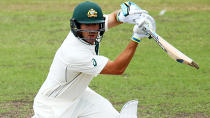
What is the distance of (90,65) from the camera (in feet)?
17.4

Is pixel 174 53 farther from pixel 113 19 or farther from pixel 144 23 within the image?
pixel 113 19

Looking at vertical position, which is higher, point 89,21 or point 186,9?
point 89,21

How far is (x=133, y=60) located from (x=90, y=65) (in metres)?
5.85

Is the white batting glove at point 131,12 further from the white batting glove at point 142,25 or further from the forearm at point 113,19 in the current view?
the forearm at point 113,19

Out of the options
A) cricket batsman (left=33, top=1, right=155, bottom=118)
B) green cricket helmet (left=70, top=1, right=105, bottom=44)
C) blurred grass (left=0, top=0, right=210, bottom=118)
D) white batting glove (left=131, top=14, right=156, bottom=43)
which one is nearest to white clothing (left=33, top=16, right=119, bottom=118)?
cricket batsman (left=33, top=1, right=155, bottom=118)

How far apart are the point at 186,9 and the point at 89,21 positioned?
419 inches

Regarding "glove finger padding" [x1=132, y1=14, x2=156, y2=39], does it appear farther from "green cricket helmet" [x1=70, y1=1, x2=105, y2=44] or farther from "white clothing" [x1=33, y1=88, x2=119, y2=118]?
"white clothing" [x1=33, y1=88, x2=119, y2=118]

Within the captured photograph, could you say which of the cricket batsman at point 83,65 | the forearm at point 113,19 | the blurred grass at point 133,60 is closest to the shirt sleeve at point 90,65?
the cricket batsman at point 83,65

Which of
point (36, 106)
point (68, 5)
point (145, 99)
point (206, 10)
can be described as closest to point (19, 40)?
point (68, 5)

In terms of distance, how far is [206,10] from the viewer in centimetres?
1542

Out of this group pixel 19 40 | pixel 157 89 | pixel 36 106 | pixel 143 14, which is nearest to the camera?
pixel 143 14

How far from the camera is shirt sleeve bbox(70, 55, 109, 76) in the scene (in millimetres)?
5301

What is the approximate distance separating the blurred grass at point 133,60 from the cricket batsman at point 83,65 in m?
2.27

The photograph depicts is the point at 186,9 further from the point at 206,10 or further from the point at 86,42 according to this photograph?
the point at 86,42
